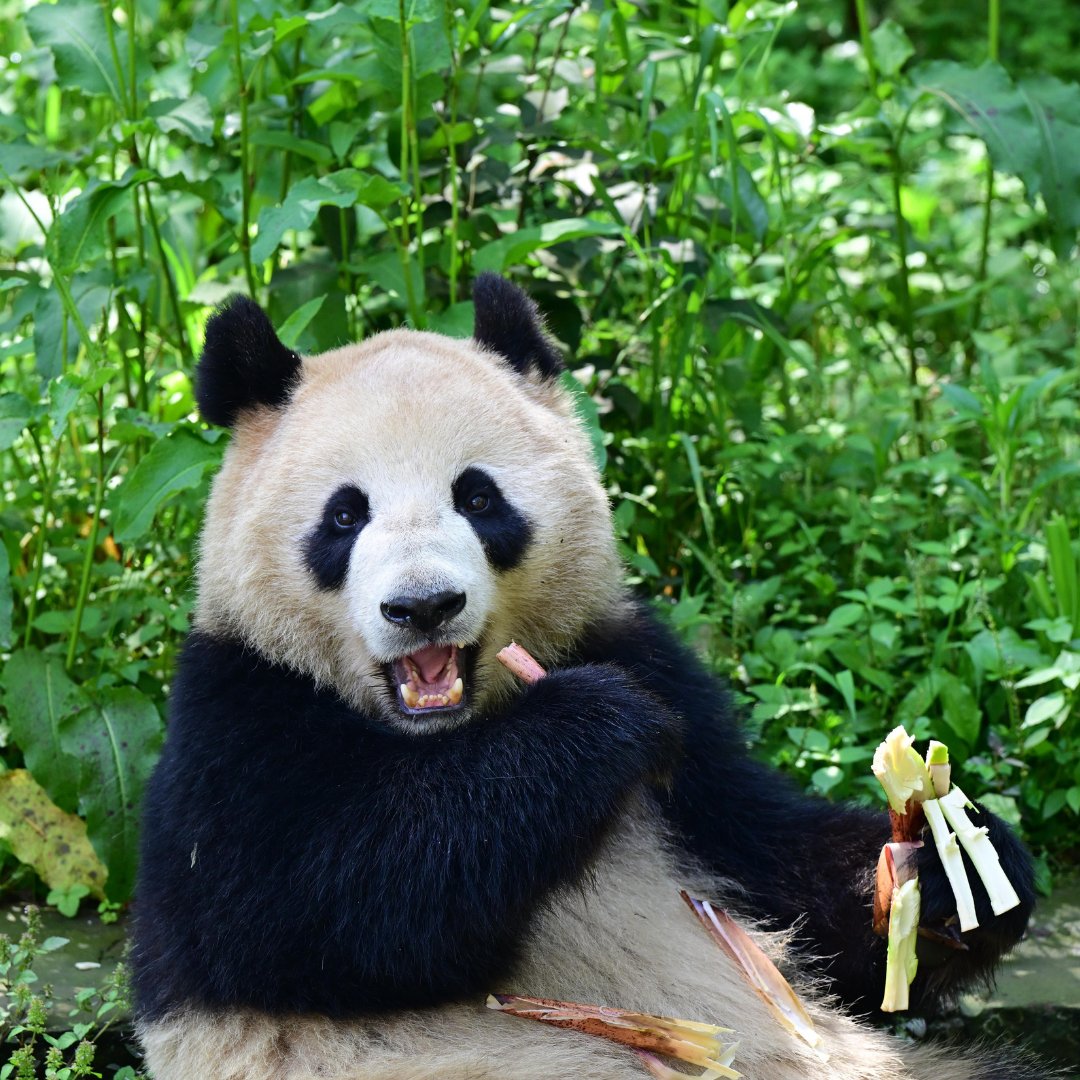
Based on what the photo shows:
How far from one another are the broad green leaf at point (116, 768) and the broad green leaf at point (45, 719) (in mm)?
59

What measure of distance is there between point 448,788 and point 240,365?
1.18 meters

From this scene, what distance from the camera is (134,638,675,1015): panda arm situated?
299cm

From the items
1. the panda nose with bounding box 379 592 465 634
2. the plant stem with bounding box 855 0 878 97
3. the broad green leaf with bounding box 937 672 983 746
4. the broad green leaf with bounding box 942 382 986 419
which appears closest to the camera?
the panda nose with bounding box 379 592 465 634

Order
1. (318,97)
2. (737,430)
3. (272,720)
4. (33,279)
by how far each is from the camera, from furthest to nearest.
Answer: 1. (737,430)
2. (318,97)
3. (33,279)
4. (272,720)

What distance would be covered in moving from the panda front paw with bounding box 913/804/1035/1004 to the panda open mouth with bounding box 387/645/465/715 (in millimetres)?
1184

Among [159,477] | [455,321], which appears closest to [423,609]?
[159,477]

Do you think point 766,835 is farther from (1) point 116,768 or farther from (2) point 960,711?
(1) point 116,768

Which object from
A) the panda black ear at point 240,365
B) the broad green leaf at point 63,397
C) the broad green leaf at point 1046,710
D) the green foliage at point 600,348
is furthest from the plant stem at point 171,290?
the broad green leaf at point 1046,710

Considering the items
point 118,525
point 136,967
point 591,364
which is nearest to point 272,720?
A: point 136,967

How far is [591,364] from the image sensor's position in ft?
17.9

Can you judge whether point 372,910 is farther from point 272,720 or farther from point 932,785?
point 932,785

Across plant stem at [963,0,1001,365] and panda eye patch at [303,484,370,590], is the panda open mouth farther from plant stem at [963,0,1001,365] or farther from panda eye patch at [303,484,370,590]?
plant stem at [963,0,1001,365]

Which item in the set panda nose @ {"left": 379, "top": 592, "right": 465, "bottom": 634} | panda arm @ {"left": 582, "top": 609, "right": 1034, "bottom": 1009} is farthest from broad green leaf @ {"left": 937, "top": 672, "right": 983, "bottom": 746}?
panda nose @ {"left": 379, "top": 592, "right": 465, "bottom": 634}

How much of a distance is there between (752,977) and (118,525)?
212cm
